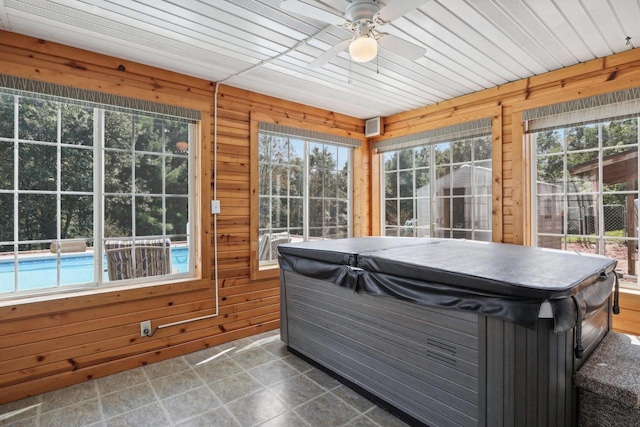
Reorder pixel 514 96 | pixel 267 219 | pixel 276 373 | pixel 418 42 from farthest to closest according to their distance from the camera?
pixel 267 219
pixel 514 96
pixel 276 373
pixel 418 42

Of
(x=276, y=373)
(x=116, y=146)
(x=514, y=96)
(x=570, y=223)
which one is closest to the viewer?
(x=276, y=373)

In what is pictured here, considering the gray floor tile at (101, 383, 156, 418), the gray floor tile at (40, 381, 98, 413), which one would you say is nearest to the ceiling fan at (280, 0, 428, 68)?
the gray floor tile at (101, 383, 156, 418)

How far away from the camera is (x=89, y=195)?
2766 millimetres

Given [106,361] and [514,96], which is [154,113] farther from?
[514,96]

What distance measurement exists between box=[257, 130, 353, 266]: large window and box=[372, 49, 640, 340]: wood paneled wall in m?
1.22

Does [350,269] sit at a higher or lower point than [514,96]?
lower

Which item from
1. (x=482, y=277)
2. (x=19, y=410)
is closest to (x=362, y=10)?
(x=482, y=277)

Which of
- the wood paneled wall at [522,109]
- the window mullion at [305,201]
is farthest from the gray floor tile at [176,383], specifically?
the wood paneled wall at [522,109]

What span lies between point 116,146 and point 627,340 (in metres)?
3.88

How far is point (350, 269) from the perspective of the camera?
7.72ft

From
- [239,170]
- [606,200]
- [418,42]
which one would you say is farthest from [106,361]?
[606,200]

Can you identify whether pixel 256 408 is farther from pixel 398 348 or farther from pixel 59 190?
pixel 59 190

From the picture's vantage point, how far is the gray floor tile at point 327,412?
2098 millimetres

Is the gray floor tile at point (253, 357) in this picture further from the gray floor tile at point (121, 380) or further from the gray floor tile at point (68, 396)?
the gray floor tile at point (68, 396)
